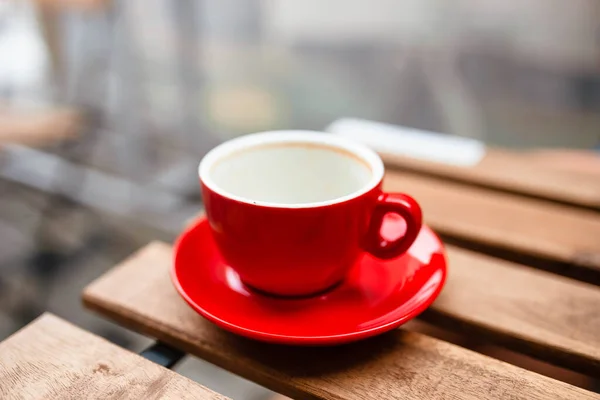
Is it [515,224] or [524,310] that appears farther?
[515,224]

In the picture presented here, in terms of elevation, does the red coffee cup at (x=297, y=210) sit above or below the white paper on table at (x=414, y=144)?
above

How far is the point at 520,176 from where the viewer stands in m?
0.62

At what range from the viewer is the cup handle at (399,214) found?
0.40 meters

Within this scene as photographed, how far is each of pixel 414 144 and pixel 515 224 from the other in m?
0.18

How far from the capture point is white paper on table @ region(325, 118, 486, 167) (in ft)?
2.18

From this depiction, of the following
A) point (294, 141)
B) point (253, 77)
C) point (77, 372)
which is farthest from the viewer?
point (253, 77)

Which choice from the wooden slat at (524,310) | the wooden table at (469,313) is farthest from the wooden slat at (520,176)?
the wooden slat at (524,310)

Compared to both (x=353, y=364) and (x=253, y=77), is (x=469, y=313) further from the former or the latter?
(x=253, y=77)

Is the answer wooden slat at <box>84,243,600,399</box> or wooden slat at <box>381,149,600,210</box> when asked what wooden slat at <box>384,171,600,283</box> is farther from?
wooden slat at <box>84,243,600,399</box>

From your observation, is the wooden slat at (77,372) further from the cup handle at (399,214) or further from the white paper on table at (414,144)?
the white paper on table at (414,144)

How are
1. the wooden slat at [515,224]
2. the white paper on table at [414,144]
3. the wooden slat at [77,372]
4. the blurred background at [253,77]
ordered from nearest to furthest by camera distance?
1. the wooden slat at [77,372]
2. the wooden slat at [515,224]
3. the white paper on table at [414,144]
4. the blurred background at [253,77]

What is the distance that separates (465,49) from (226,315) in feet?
5.37

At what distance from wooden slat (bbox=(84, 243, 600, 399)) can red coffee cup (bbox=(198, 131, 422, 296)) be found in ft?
0.16

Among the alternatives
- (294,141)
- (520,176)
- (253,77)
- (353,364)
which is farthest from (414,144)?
(253,77)
